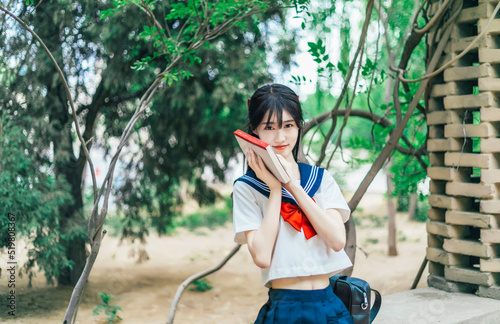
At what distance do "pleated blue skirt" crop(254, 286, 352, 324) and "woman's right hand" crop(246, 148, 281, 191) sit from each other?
1.30 feet

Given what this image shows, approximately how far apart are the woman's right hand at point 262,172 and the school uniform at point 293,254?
11 cm

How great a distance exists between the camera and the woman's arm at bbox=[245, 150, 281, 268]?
1768mm

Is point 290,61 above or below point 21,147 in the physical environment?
above

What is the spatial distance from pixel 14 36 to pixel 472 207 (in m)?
4.53

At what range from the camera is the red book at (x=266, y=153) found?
1712mm

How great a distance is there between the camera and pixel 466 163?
332 cm

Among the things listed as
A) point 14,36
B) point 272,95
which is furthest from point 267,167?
point 14,36

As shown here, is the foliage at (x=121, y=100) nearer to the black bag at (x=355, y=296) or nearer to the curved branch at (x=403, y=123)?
the curved branch at (x=403, y=123)

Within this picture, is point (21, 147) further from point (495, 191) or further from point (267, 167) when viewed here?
point (495, 191)

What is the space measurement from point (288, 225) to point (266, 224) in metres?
0.14

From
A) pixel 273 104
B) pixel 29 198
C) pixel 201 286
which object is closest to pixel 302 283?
pixel 273 104

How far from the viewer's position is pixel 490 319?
9.55ft

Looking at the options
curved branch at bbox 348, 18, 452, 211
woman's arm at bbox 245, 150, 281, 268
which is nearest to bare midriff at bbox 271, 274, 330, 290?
woman's arm at bbox 245, 150, 281, 268

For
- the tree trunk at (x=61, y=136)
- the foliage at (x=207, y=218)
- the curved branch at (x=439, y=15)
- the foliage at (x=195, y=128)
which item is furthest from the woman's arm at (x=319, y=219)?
the foliage at (x=207, y=218)
